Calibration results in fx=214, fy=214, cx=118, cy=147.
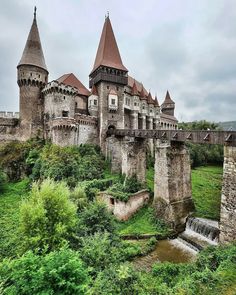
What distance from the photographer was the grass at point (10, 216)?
44.8ft

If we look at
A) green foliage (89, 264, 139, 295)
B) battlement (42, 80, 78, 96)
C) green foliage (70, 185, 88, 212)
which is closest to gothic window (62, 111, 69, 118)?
battlement (42, 80, 78, 96)

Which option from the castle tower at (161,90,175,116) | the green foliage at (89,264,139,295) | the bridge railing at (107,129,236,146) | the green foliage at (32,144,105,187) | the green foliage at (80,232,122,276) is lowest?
the green foliage at (80,232,122,276)

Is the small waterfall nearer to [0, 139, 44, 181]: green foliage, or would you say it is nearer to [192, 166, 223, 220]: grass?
[192, 166, 223, 220]: grass

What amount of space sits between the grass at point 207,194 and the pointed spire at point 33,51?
91.9 ft

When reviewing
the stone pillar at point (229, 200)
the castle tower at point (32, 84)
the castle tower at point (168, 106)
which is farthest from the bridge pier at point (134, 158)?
the castle tower at point (168, 106)

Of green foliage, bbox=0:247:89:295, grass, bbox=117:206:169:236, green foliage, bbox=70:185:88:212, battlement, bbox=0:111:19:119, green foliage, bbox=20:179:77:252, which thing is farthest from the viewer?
battlement, bbox=0:111:19:119

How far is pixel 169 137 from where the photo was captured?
18141 millimetres

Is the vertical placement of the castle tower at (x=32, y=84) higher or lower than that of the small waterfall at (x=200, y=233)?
higher

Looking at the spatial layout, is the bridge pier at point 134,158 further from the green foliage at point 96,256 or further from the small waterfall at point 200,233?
the green foliage at point 96,256

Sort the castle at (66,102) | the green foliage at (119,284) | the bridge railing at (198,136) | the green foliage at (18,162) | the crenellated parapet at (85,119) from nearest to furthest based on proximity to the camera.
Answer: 1. the green foliage at (119,284)
2. the bridge railing at (198,136)
3. the green foliage at (18,162)
4. the castle at (66,102)
5. the crenellated parapet at (85,119)

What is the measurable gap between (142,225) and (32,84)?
2549cm

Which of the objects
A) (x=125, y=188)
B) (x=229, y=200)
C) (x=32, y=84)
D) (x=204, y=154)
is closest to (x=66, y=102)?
(x=32, y=84)

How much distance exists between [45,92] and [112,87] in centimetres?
1032

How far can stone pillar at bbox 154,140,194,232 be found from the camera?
17828 millimetres
